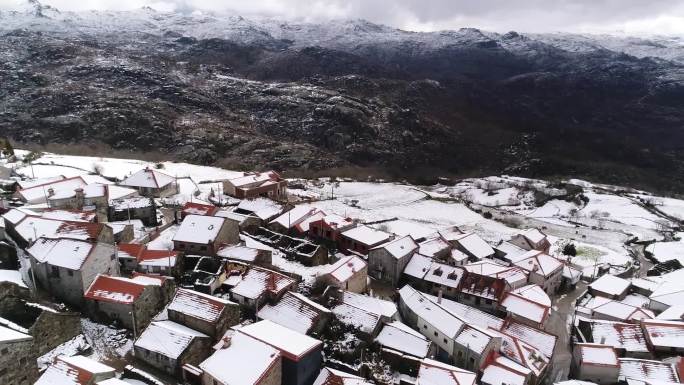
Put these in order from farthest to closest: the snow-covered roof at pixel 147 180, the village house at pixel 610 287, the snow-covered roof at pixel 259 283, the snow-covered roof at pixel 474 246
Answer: the snow-covered roof at pixel 147 180, the snow-covered roof at pixel 474 246, the village house at pixel 610 287, the snow-covered roof at pixel 259 283

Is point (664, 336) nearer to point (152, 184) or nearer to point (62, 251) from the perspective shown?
point (62, 251)

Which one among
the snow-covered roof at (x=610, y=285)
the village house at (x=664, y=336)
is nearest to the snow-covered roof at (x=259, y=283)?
the village house at (x=664, y=336)

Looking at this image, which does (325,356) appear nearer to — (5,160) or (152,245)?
(152,245)

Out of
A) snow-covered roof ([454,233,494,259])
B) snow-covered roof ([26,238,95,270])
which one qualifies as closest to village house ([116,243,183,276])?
snow-covered roof ([26,238,95,270])

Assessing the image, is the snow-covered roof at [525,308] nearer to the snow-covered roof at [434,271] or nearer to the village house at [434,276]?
the village house at [434,276]

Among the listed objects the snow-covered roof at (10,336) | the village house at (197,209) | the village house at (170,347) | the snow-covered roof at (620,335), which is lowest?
the snow-covered roof at (620,335)

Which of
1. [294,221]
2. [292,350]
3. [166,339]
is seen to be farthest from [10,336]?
[294,221]
